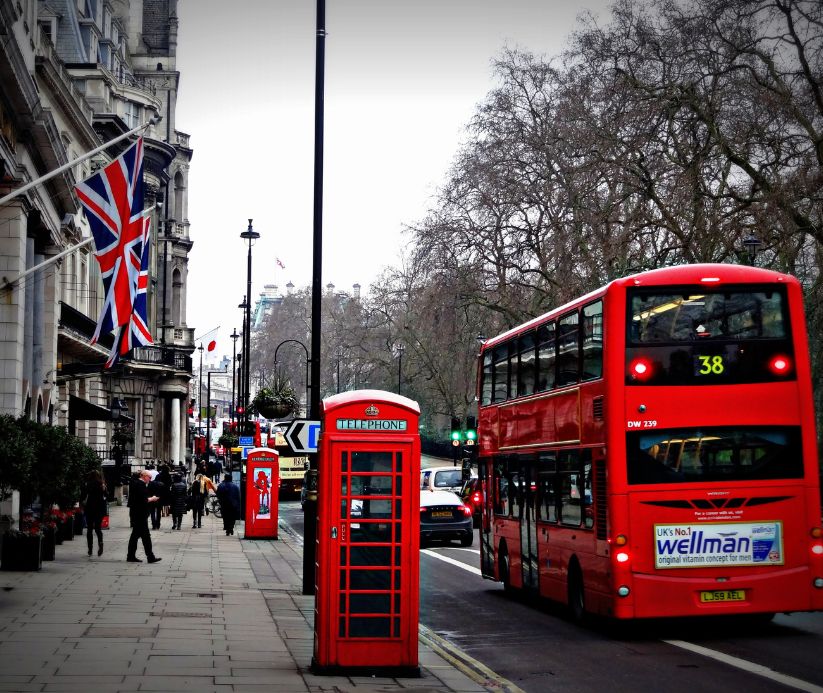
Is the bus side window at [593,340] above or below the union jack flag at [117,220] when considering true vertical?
below

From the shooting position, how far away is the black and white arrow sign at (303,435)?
19516 mm

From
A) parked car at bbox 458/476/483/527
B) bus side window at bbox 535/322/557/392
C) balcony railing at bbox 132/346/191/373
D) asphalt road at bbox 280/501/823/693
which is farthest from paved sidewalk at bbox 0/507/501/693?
A: balcony railing at bbox 132/346/191/373

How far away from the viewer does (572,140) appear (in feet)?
138

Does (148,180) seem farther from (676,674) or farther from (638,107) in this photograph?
(676,674)

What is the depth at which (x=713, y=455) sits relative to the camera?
14.6 meters

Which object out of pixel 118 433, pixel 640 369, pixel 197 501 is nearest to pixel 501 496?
pixel 640 369

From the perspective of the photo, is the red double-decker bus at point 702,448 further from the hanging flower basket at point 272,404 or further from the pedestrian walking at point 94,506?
the hanging flower basket at point 272,404

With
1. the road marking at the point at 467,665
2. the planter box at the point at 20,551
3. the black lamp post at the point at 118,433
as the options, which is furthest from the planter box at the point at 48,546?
the black lamp post at the point at 118,433

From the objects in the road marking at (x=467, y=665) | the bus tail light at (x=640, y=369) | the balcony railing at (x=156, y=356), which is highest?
the balcony railing at (x=156, y=356)

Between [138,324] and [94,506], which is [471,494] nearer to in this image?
[94,506]

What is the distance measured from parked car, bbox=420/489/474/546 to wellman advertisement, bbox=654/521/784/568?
59.5 feet

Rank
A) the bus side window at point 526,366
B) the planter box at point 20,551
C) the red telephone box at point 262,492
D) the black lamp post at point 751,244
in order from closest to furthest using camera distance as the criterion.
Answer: the bus side window at point 526,366, the planter box at point 20,551, the black lamp post at point 751,244, the red telephone box at point 262,492

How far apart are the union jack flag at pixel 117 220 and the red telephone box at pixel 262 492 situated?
38.5ft

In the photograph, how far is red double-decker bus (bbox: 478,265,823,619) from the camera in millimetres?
14383
